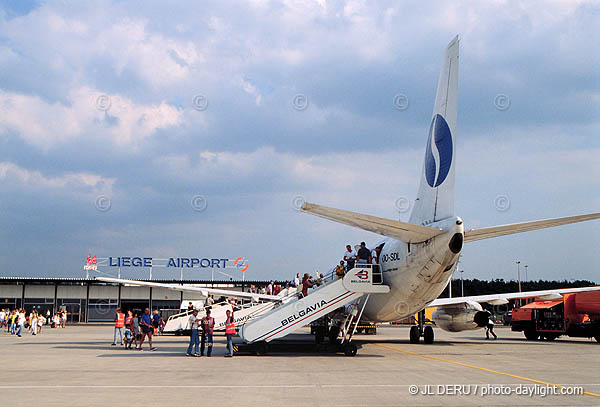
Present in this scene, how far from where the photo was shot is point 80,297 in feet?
231

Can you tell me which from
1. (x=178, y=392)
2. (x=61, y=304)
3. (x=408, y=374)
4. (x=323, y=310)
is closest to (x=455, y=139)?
(x=323, y=310)

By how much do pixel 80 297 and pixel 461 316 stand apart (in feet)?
186

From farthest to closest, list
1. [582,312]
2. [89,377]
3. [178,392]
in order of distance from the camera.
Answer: [582,312] < [89,377] < [178,392]

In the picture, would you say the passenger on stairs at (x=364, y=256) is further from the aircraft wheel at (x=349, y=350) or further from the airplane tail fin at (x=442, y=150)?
the aircraft wheel at (x=349, y=350)

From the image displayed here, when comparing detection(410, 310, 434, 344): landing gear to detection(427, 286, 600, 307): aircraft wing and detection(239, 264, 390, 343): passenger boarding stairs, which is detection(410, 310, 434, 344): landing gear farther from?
detection(239, 264, 390, 343): passenger boarding stairs

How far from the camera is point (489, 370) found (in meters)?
15.8

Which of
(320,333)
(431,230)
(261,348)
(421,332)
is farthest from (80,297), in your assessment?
(431,230)

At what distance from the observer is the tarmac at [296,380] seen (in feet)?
34.1

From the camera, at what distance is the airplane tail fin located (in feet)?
66.4

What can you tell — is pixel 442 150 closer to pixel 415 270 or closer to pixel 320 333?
pixel 415 270

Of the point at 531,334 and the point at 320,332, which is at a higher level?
the point at 320,332

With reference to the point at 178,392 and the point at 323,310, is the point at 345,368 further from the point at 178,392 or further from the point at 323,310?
the point at 178,392

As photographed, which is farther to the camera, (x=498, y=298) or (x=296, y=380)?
(x=498, y=298)

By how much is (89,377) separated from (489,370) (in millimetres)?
11067
